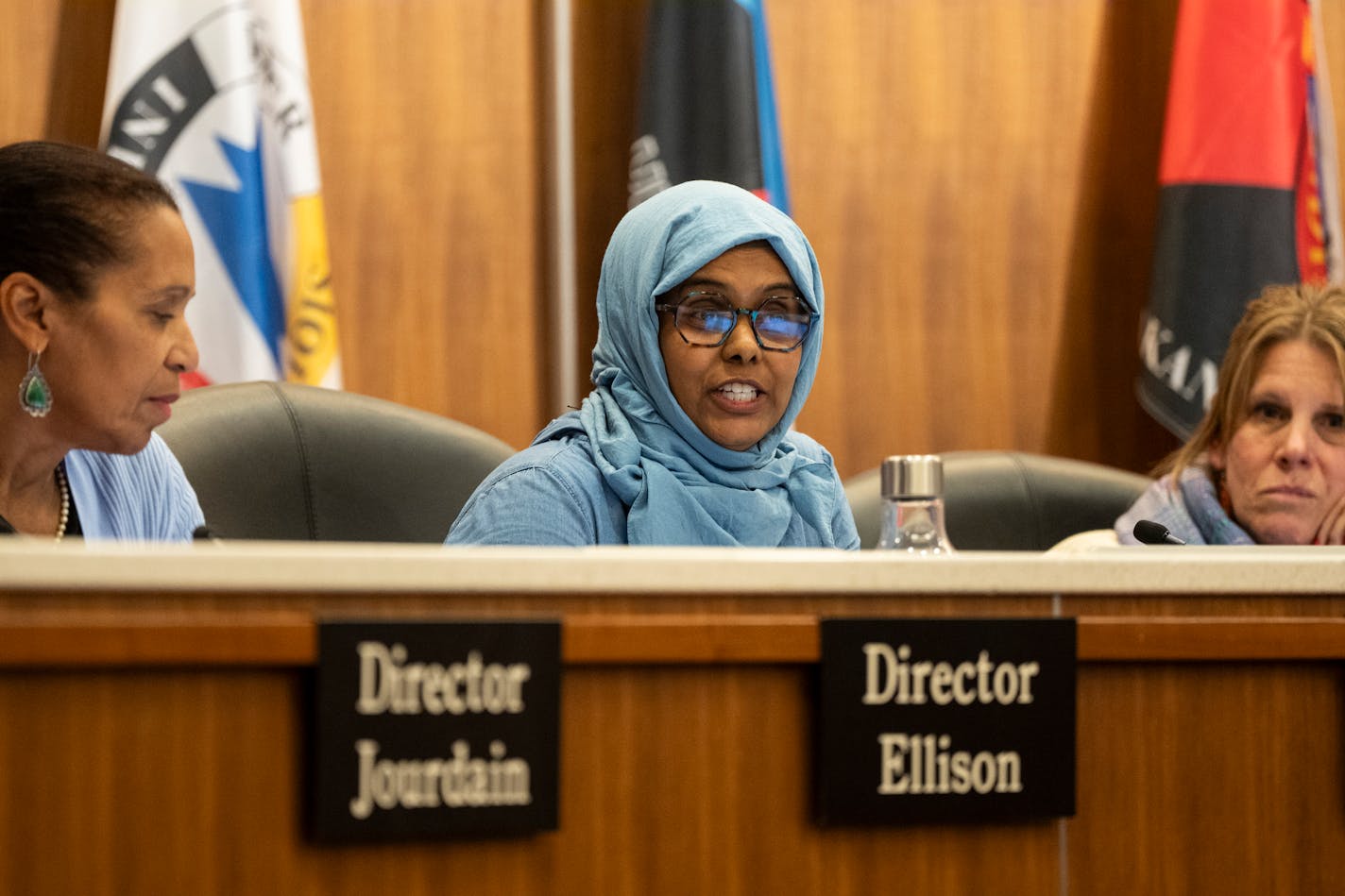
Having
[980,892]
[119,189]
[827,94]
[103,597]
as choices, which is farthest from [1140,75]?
[103,597]

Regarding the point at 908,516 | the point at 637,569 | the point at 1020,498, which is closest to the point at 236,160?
the point at 1020,498

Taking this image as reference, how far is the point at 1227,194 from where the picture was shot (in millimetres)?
3137

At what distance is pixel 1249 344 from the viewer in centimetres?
209

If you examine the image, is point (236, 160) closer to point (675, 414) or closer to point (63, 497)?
point (63, 497)

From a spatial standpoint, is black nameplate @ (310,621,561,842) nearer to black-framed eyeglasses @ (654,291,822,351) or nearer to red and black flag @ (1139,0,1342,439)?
black-framed eyeglasses @ (654,291,822,351)

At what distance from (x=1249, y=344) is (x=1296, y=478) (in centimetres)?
20

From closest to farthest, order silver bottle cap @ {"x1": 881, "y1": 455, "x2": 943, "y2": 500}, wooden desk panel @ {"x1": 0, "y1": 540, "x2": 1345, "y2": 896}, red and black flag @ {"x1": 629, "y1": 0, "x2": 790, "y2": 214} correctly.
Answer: wooden desk panel @ {"x1": 0, "y1": 540, "x2": 1345, "y2": 896}
silver bottle cap @ {"x1": 881, "y1": 455, "x2": 943, "y2": 500}
red and black flag @ {"x1": 629, "y1": 0, "x2": 790, "y2": 214}

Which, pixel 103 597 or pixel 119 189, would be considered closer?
pixel 103 597

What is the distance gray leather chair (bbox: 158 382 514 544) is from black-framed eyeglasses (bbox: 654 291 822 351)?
59cm

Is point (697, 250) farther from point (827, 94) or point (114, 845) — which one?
point (827, 94)

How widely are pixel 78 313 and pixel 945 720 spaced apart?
1.13 m

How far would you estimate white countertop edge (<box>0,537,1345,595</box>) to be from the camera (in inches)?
31.0

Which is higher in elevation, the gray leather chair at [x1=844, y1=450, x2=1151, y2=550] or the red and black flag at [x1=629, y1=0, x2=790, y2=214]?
the red and black flag at [x1=629, y1=0, x2=790, y2=214]

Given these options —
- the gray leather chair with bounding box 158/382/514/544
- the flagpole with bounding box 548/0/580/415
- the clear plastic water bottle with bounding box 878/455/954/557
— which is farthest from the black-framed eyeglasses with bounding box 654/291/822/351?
the flagpole with bounding box 548/0/580/415
